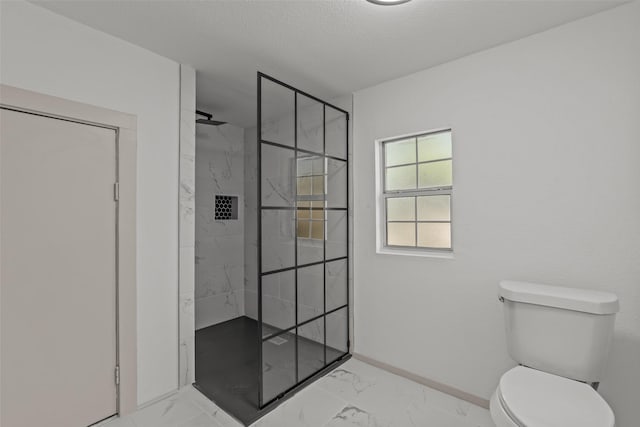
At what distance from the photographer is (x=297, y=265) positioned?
2381mm

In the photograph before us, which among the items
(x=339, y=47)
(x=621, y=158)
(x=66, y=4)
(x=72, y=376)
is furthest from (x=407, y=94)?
(x=72, y=376)

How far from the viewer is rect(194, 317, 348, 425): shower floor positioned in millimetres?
2133

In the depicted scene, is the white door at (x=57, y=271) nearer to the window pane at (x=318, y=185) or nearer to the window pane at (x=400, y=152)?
the window pane at (x=318, y=185)

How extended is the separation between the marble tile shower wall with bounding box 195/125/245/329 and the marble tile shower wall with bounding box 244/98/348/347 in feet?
2.10

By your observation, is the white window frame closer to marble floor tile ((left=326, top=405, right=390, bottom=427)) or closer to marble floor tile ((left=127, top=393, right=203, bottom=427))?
marble floor tile ((left=326, top=405, right=390, bottom=427))

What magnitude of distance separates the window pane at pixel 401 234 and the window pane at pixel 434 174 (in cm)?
36

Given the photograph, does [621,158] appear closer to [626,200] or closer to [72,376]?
[626,200]

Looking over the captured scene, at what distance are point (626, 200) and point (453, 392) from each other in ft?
5.27

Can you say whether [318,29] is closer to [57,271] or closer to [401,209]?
[401,209]

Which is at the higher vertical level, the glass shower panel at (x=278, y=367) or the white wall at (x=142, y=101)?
the white wall at (x=142, y=101)

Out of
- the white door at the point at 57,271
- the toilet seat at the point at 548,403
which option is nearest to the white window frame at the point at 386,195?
the toilet seat at the point at 548,403

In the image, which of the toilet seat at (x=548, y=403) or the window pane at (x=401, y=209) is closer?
the toilet seat at (x=548, y=403)

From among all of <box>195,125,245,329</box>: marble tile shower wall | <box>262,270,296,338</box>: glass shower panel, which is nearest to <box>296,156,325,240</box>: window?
<box>262,270,296,338</box>: glass shower panel

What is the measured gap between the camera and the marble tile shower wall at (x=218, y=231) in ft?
11.8
